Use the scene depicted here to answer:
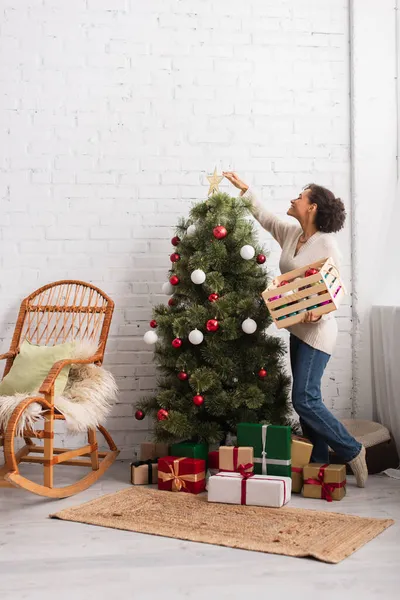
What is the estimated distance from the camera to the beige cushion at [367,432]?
3.75 metres

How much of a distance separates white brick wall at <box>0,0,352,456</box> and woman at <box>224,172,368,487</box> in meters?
0.59

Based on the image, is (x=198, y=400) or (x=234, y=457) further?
(x=198, y=400)

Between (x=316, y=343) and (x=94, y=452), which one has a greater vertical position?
(x=316, y=343)

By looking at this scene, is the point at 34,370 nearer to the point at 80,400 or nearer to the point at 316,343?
the point at 80,400

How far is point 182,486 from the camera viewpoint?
3.41 m

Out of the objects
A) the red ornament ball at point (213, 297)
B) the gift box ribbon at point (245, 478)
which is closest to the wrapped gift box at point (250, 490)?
the gift box ribbon at point (245, 478)

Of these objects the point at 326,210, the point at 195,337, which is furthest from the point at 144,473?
the point at 326,210

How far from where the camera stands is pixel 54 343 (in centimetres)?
393

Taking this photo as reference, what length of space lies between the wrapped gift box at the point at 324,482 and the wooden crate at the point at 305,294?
66 centimetres

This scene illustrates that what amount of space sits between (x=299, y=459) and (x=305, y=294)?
77 centimetres

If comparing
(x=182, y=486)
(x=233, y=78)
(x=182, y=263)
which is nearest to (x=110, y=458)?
(x=182, y=486)

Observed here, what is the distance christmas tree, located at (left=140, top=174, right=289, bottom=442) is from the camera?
3.51m

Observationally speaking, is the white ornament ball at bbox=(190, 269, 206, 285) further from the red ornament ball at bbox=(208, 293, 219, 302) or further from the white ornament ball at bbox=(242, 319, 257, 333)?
the white ornament ball at bbox=(242, 319, 257, 333)

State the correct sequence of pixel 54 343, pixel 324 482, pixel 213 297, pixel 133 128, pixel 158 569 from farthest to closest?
pixel 133 128, pixel 54 343, pixel 213 297, pixel 324 482, pixel 158 569
